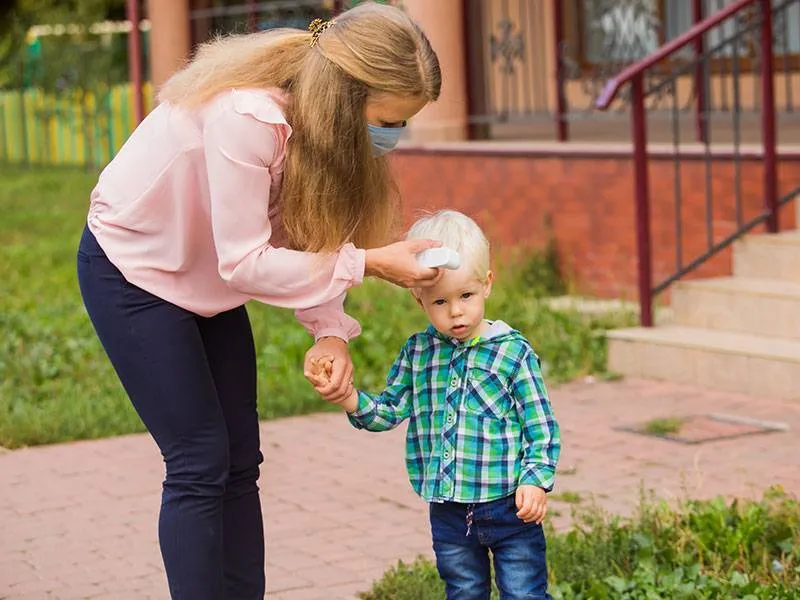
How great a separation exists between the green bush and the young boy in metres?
0.67

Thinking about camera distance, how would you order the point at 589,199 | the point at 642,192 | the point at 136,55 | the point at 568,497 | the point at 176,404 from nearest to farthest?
the point at 176,404
the point at 568,497
the point at 642,192
the point at 589,199
the point at 136,55

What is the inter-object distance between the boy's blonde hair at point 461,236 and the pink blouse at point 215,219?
8.1 inches

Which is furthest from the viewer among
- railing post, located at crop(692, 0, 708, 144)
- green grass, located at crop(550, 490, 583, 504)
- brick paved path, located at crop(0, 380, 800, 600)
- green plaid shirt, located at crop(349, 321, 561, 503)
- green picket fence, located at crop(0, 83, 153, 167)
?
green picket fence, located at crop(0, 83, 153, 167)

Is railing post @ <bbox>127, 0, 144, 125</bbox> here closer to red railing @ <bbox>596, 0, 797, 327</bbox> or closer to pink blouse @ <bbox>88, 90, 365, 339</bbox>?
red railing @ <bbox>596, 0, 797, 327</bbox>

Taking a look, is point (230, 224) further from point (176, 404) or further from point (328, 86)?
point (176, 404)

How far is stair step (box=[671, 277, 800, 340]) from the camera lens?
7484mm

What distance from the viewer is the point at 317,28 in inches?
136

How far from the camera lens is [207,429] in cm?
353

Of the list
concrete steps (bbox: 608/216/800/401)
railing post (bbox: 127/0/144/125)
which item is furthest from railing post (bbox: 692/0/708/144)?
railing post (bbox: 127/0/144/125)

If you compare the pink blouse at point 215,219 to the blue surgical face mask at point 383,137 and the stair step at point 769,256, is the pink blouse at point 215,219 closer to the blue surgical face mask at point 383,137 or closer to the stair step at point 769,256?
the blue surgical face mask at point 383,137

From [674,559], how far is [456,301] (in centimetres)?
139

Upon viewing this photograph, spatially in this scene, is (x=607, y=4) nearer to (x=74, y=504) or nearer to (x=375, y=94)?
(x=74, y=504)

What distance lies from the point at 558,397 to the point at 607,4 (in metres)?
5.03

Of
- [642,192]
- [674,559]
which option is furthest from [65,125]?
[674,559]
